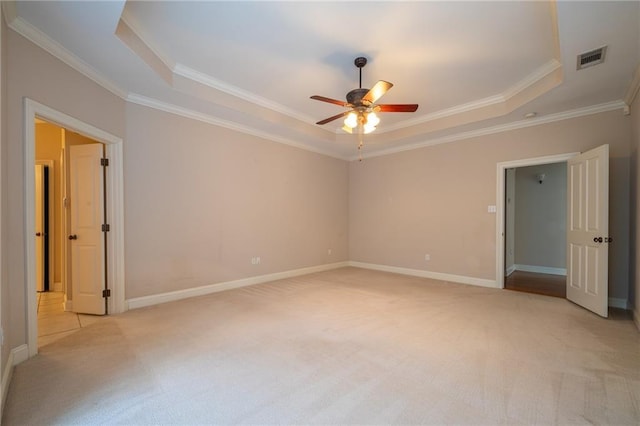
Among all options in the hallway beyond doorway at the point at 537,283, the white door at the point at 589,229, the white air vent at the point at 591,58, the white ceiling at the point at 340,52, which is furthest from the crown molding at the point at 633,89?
the hallway beyond doorway at the point at 537,283

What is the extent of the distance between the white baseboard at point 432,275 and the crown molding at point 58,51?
5.66 meters

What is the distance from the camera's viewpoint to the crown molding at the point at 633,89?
10.3ft

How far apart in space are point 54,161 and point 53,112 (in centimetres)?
297

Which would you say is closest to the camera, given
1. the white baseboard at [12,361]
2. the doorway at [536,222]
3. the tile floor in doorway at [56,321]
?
the white baseboard at [12,361]

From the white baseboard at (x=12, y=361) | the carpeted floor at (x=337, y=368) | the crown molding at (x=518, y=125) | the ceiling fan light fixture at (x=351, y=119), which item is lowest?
the carpeted floor at (x=337, y=368)

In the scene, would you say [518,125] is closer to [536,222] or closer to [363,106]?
[536,222]

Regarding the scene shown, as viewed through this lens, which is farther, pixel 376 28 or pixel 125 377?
pixel 376 28

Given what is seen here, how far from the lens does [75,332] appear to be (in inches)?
120

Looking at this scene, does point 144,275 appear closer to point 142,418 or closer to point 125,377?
point 125,377

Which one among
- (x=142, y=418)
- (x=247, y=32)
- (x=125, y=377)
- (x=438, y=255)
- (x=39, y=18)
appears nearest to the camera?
(x=142, y=418)

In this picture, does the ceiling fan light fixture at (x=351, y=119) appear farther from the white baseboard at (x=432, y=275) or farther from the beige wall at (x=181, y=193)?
the white baseboard at (x=432, y=275)

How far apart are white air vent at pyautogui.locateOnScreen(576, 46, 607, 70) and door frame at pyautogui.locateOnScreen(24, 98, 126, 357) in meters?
5.12

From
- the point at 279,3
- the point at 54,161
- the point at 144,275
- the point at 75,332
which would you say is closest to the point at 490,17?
the point at 279,3

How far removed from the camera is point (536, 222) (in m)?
6.62
